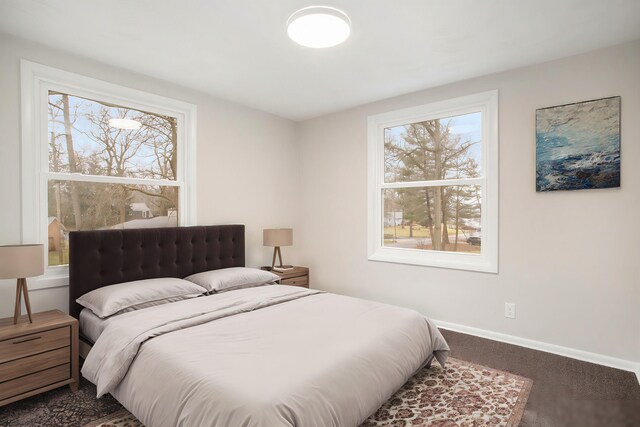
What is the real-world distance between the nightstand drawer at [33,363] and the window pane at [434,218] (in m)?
3.13

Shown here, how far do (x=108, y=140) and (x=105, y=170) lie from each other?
0.27m

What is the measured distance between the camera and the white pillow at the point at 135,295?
2500mm

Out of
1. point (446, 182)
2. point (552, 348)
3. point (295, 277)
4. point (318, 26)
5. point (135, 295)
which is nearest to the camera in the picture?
point (318, 26)

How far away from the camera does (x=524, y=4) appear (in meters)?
2.16

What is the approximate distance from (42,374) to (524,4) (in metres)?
3.76

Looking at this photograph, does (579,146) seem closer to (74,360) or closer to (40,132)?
(74,360)

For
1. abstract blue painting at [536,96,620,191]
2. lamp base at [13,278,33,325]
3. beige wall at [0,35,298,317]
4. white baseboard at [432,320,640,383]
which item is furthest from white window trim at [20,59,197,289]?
abstract blue painting at [536,96,620,191]

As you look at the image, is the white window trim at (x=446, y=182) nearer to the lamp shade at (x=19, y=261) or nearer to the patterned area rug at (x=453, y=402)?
the patterned area rug at (x=453, y=402)

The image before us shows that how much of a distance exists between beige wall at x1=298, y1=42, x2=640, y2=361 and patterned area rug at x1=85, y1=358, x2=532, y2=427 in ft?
2.73

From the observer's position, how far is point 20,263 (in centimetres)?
224

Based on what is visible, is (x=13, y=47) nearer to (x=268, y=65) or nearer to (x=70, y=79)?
(x=70, y=79)

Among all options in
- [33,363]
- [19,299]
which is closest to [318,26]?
[19,299]

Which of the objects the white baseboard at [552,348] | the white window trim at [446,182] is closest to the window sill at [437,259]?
the white window trim at [446,182]

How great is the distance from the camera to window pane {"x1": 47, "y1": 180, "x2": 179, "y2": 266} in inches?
112
